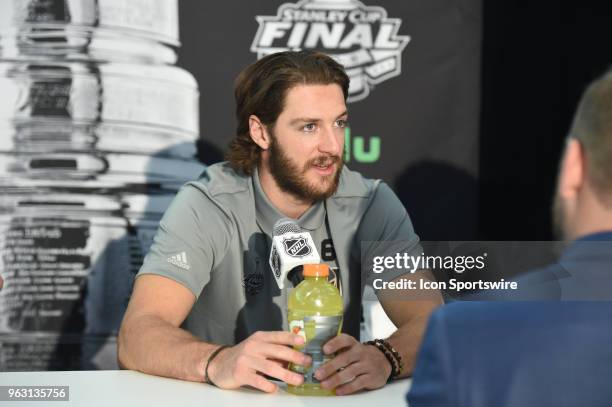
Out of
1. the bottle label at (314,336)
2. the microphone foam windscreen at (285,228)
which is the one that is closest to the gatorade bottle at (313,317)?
the bottle label at (314,336)

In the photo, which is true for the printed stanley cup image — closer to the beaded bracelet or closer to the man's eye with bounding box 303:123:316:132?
the man's eye with bounding box 303:123:316:132

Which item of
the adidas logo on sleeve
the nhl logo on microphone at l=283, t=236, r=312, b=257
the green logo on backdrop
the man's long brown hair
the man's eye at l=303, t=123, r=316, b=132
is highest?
the man's long brown hair

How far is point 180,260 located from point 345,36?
4.94 ft

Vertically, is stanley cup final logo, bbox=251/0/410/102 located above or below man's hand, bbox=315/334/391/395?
above

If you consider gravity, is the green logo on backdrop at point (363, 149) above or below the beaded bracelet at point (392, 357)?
above

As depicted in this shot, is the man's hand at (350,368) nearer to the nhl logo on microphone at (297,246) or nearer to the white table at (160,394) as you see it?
the white table at (160,394)

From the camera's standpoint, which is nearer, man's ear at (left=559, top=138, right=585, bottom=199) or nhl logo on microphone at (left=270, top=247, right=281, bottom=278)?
man's ear at (left=559, top=138, right=585, bottom=199)

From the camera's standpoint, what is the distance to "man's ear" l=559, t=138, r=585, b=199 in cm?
91

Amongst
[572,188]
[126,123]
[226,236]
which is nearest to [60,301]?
[126,123]

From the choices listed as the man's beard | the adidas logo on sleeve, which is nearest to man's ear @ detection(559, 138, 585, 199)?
the adidas logo on sleeve

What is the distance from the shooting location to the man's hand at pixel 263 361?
1.67 meters

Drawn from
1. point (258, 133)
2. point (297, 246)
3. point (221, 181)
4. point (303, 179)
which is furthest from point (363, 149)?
point (297, 246)

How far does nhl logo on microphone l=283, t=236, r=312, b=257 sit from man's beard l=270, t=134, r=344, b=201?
684 millimetres

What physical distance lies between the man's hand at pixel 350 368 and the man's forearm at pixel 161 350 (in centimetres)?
29
